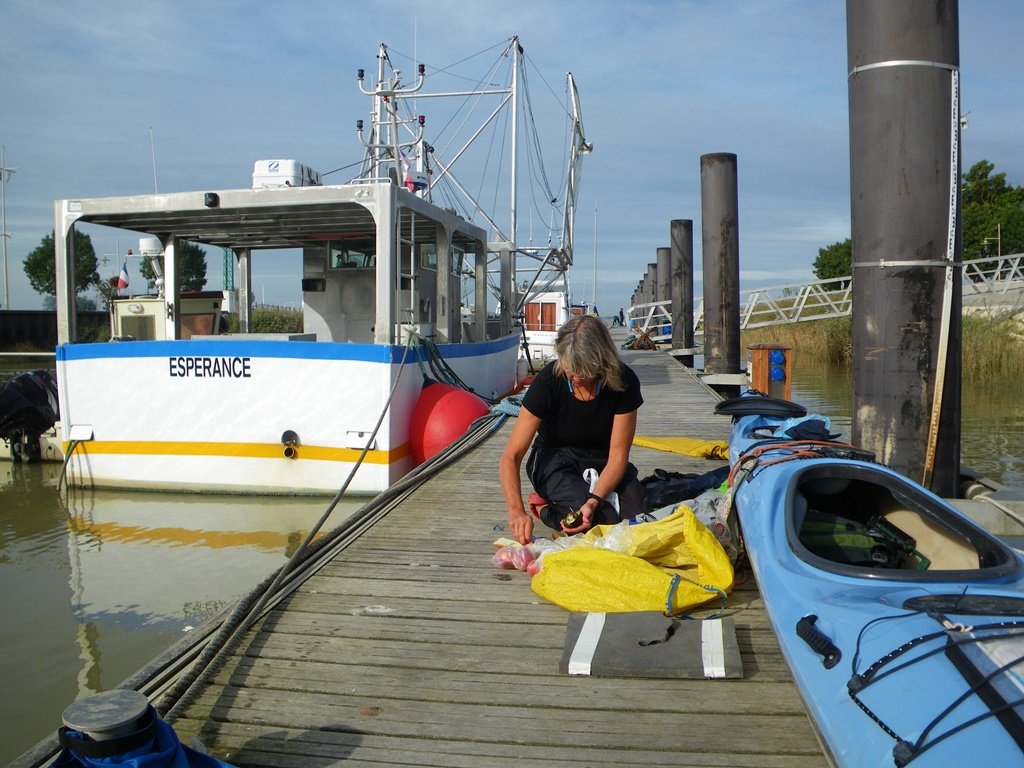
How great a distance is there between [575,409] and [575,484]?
0.40 meters

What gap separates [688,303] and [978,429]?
9.87 meters

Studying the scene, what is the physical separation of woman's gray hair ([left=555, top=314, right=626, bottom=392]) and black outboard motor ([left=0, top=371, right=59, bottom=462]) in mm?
8926

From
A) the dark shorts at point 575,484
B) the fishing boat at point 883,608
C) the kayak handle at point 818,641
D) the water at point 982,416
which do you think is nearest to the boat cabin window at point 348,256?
the water at point 982,416

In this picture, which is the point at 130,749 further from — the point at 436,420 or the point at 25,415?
the point at 25,415

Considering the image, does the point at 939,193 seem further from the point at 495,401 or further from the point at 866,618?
the point at 495,401

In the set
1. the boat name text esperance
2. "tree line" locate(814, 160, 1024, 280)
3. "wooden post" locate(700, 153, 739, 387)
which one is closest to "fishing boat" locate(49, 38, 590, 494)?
the boat name text esperance

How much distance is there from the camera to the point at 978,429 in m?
13.8

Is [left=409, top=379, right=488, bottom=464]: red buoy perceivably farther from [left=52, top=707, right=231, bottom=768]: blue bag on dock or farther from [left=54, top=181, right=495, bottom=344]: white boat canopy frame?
[left=52, top=707, right=231, bottom=768]: blue bag on dock

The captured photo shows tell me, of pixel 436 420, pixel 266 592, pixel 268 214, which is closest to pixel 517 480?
pixel 266 592

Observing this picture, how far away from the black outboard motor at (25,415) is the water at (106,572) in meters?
0.38

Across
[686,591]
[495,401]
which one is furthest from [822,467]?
[495,401]

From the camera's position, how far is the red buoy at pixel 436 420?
352 inches

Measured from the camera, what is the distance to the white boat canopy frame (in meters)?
8.45

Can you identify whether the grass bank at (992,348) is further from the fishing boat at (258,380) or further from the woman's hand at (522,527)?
the woman's hand at (522,527)
